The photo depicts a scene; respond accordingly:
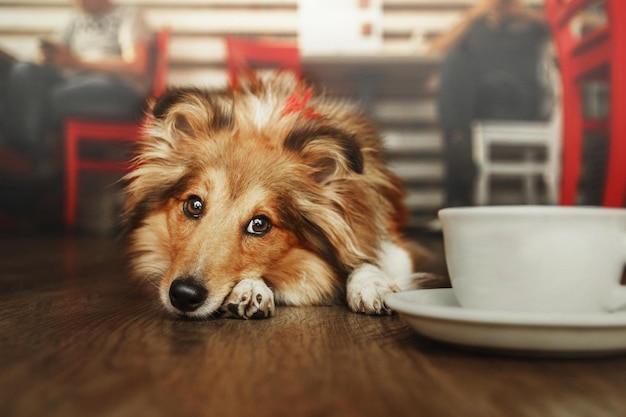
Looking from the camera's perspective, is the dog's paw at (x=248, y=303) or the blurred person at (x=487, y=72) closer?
the dog's paw at (x=248, y=303)

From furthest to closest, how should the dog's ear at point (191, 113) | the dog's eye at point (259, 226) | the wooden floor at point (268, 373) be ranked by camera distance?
the dog's ear at point (191, 113) → the dog's eye at point (259, 226) → the wooden floor at point (268, 373)

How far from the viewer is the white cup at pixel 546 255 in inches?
35.8

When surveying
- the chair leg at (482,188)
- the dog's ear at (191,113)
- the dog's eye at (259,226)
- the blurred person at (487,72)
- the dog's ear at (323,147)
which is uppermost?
the blurred person at (487,72)

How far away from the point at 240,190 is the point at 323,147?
0.31 m

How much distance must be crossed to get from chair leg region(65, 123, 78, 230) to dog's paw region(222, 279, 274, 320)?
4403 millimetres

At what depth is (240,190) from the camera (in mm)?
1688

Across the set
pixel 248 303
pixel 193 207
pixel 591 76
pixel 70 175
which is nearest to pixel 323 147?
pixel 193 207

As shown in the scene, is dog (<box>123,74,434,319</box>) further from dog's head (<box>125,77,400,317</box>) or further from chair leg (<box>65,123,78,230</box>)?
chair leg (<box>65,123,78,230</box>)

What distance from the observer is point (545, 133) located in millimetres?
5312

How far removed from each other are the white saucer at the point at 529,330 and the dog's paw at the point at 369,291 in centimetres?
57

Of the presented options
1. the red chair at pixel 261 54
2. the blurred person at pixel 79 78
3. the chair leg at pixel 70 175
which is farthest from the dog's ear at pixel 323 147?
the chair leg at pixel 70 175

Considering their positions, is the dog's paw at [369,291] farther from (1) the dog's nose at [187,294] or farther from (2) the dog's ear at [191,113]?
(2) the dog's ear at [191,113]

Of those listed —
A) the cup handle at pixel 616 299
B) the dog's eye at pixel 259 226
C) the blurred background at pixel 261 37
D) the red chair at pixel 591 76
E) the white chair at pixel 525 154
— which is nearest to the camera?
the cup handle at pixel 616 299

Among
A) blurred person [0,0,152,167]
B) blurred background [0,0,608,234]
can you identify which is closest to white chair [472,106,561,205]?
blurred background [0,0,608,234]
